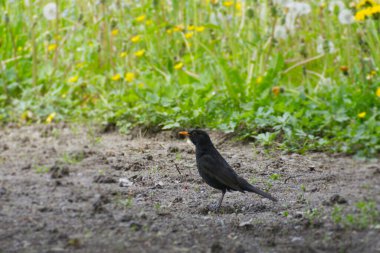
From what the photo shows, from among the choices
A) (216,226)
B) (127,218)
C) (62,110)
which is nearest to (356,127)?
(216,226)

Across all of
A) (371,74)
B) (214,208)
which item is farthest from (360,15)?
(214,208)

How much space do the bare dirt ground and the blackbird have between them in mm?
114

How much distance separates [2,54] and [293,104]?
139 inches

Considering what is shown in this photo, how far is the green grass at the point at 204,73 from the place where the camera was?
193 inches

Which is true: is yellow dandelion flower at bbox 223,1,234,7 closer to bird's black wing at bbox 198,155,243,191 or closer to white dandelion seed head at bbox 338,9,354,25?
white dandelion seed head at bbox 338,9,354,25

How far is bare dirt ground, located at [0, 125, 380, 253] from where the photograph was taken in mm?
2752

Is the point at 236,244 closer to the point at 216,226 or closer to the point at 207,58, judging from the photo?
the point at 216,226

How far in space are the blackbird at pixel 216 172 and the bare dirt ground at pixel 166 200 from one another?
114 mm

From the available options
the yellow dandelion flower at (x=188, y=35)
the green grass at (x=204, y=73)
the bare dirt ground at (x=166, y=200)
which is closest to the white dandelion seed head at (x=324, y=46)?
the green grass at (x=204, y=73)

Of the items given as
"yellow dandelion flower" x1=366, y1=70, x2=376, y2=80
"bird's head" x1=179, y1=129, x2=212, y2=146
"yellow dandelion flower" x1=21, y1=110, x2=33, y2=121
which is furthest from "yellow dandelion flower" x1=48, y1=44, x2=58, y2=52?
"bird's head" x1=179, y1=129, x2=212, y2=146

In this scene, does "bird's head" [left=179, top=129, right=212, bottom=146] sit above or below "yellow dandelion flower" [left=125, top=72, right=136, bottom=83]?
above

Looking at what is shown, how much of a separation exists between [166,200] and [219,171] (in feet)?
1.06

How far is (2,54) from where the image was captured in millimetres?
7320

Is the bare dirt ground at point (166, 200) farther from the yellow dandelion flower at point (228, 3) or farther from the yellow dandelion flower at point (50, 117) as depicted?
the yellow dandelion flower at point (228, 3)
